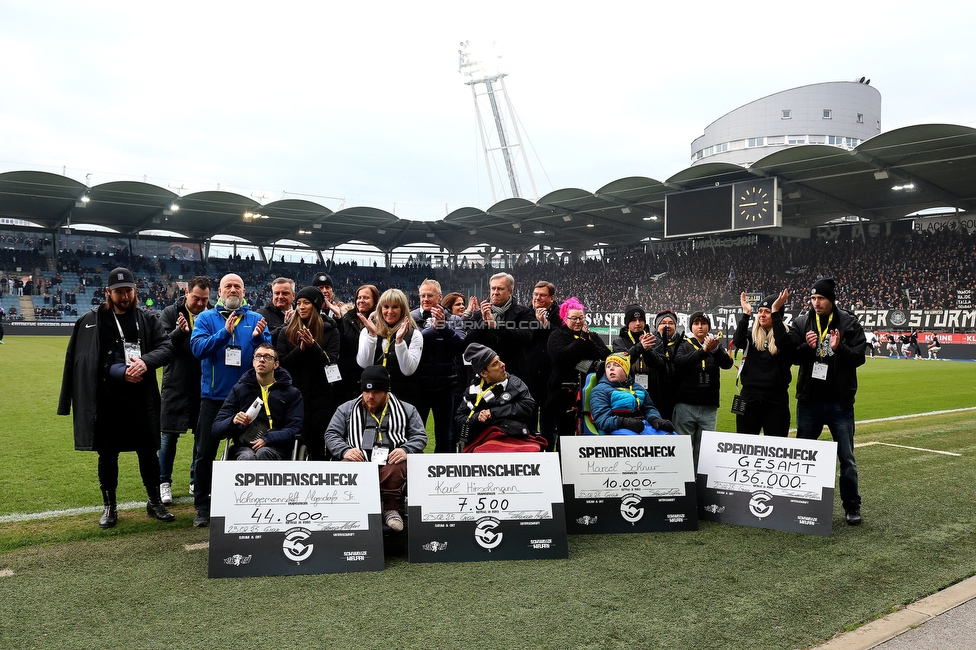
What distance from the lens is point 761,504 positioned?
5.04 meters

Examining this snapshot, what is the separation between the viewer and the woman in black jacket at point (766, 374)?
5.59 metres

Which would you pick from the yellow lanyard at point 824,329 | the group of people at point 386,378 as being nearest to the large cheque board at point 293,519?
the group of people at point 386,378

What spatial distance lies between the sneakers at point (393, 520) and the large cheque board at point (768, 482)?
2.41 m

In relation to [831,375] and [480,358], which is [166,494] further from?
[831,375]

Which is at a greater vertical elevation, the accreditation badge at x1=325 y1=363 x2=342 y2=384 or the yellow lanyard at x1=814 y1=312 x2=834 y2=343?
the yellow lanyard at x1=814 y1=312 x2=834 y2=343

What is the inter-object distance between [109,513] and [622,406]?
158 inches

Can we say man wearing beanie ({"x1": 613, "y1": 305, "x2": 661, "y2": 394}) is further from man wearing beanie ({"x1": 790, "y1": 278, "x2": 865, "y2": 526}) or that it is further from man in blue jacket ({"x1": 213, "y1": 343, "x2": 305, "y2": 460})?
man in blue jacket ({"x1": 213, "y1": 343, "x2": 305, "y2": 460})

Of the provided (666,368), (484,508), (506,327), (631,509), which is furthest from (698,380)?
(484,508)

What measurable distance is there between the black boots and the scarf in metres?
1.83

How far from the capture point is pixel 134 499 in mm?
5820

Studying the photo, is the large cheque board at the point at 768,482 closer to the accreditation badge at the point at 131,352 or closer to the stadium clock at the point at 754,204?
the accreditation badge at the point at 131,352

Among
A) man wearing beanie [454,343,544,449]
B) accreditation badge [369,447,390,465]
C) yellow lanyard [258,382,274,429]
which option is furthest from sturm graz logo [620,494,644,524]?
yellow lanyard [258,382,274,429]

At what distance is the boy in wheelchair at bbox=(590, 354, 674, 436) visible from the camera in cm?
549

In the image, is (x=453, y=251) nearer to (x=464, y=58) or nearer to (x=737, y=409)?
(x=464, y=58)
